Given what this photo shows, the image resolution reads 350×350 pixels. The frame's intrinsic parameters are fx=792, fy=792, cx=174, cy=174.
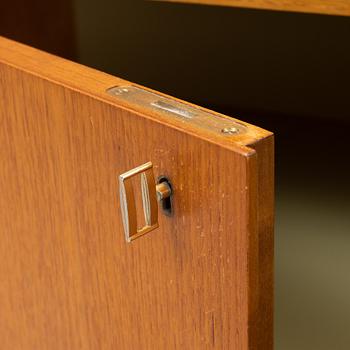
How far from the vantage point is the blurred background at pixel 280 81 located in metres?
0.62

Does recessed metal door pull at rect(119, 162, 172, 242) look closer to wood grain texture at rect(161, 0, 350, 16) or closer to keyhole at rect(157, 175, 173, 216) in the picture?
keyhole at rect(157, 175, 173, 216)

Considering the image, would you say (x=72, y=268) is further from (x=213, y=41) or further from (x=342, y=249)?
(x=213, y=41)

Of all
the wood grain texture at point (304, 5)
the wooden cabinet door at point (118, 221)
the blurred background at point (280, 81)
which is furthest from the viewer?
the blurred background at point (280, 81)

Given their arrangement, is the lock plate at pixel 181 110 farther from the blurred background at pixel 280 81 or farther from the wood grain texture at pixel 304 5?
the blurred background at pixel 280 81

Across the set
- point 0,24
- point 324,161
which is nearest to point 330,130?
point 324,161

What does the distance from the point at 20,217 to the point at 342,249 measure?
28cm

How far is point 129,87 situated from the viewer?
1.26ft

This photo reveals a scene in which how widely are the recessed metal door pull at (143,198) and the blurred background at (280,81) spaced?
0.27m

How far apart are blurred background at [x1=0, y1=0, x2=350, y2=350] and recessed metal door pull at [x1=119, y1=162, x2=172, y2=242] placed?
0.87ft

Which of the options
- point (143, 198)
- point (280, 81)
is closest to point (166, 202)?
point (143, 198)

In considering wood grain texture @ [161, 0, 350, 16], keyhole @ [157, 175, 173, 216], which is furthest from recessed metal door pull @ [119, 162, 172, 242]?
wood grain texture @ [161, 0, 350, 16]

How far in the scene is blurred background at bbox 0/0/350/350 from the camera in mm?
620

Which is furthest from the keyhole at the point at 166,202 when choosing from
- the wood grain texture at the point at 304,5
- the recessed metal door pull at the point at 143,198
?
the wood grain texture at the point at 304,5

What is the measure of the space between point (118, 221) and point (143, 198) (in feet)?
0.13
